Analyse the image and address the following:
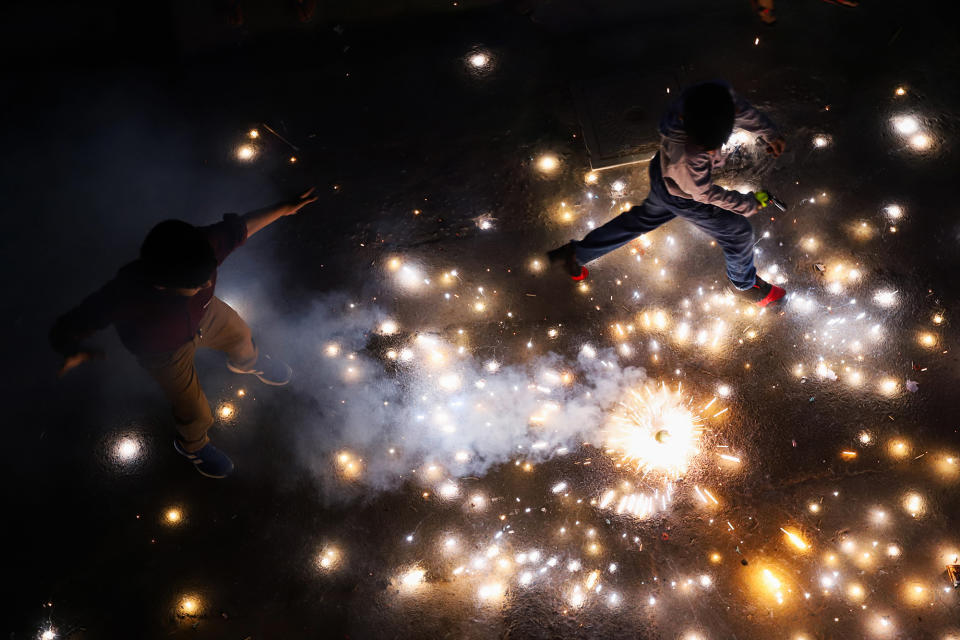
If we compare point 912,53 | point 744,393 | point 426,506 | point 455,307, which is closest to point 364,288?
point 455,307

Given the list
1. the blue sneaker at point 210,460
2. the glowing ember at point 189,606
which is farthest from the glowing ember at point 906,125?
the glowing ember at point 189,606

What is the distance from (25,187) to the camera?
17.3 feet

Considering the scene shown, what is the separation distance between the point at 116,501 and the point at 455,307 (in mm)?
3256

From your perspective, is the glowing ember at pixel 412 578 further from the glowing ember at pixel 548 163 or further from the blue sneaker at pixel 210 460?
the glowing ember at pixel 548 163

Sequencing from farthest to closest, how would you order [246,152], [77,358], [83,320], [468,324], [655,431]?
[246,152] < [468,324] < [655,431] < [77,358] < [83,320]

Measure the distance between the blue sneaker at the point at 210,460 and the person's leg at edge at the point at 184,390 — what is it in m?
0.08

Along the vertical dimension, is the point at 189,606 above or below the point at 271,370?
below

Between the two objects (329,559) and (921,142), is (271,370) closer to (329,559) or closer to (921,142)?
(329,559)

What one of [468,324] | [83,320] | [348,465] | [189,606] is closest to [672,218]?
[468,324]

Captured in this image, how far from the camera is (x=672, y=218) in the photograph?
13.1ft

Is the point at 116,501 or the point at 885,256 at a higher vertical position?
the point at 885,256

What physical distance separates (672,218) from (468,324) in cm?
191

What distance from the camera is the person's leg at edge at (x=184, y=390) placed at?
3.35 meters

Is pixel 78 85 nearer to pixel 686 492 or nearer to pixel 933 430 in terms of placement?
pixel 686 492
